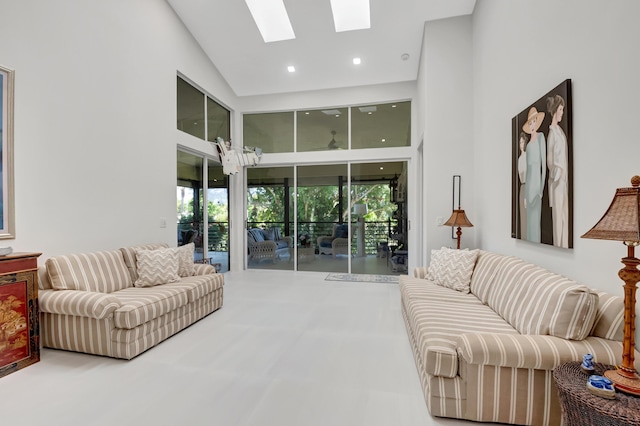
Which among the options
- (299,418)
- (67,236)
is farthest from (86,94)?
(299,418)

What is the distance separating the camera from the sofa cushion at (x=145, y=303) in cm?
262

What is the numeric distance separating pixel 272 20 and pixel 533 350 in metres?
5.51

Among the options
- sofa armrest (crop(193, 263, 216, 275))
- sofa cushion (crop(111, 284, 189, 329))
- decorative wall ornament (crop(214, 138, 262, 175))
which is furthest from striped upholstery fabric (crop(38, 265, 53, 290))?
decorative wall ornament (crop(214, 138, 262, 175))

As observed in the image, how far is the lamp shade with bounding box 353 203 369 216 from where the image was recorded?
20.5 feet

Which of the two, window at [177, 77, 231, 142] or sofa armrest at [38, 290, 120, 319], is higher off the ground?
window at [177, 77, 231, 142]

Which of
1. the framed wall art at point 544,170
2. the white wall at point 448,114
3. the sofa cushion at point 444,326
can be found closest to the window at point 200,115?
the white wall at point 448,114

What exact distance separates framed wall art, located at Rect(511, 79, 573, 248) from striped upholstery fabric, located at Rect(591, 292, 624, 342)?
534 millimetres

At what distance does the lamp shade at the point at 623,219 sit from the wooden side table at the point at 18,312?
3.93m

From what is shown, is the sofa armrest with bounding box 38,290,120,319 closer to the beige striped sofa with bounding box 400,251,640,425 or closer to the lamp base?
the beige striped sofa with bounding box 400,251,640,425

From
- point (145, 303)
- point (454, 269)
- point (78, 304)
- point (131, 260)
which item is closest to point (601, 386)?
point (454, 269)

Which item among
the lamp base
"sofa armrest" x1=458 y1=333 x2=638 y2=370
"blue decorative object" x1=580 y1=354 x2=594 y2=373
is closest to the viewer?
the lamp base

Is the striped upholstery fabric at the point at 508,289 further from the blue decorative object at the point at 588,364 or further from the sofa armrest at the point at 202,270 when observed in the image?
the sofa armrest at the point at 202,270

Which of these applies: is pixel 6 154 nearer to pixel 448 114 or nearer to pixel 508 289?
pixel 508 289

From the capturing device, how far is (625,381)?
4.65ft
